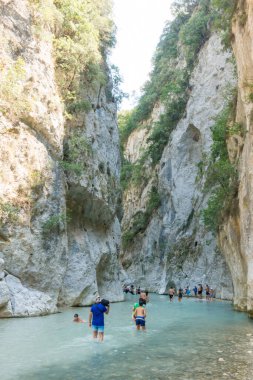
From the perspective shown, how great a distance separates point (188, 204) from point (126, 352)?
33411 mm

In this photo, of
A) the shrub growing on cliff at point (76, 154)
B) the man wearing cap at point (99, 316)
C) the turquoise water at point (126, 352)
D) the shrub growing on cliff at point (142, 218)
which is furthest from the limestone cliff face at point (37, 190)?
the shrub growing on cliff at point (142, 218)

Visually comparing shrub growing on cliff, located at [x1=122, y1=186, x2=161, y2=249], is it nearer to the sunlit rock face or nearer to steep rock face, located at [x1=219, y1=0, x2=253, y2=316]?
the sunlit rock face

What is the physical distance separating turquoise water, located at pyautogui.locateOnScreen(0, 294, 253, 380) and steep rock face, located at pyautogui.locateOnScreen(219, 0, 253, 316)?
403 centimetres

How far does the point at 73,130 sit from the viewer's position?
2483 cm

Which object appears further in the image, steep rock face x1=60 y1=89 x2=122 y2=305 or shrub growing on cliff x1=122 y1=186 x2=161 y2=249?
shrub growing on cliff x1=122 y1=186 x2=161 y2=249

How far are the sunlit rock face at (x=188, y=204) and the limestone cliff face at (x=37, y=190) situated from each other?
13551mm

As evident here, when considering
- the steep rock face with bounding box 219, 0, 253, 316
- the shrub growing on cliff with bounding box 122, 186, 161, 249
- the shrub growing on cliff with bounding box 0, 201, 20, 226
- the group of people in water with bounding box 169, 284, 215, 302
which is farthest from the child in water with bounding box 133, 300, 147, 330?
the shrub growing on cliff with bounding box 122, 186, 161, 249

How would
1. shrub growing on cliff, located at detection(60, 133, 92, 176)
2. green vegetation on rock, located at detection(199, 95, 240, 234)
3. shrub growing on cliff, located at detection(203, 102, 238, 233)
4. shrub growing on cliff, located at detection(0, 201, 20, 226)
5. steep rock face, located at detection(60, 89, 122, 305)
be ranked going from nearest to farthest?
1. shrub growing on cliff, located at detection(0, 201, 20, 226)
2. green vegetation on rock, located at detection(199, 95, 240, 234)
3. shrub growing on cliff, located at detection(203, 102, 238, 233)
4. shrub growing on cliff, located at detection(60, 133, 92, 176)
5. steep rock face, located at detection(60, 89, 122, 305)

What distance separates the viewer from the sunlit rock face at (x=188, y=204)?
122 feet

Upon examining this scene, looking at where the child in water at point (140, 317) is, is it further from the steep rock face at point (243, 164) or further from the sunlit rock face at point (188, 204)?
the sunlit rock face at point (188, 204)

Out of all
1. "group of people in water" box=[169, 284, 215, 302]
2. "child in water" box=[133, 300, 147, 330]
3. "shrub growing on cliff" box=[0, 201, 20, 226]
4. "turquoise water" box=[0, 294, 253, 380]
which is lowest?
"turquoise water" box=[0, 294, 253, 380]

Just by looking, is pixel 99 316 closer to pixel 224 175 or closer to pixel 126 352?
pixel 126 352

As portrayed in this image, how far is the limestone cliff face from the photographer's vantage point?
16.7 metres

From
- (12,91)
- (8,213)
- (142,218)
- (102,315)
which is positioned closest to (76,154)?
(12,91)
